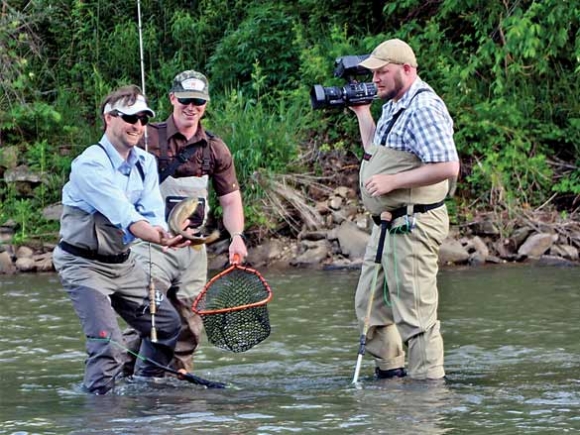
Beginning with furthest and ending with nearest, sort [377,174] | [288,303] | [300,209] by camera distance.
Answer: [300,209] → [288,303] → [377,174]

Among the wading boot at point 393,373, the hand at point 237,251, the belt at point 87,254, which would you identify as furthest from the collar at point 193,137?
the wading boot at point 393,373

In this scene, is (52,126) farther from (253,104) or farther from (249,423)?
(249,423)

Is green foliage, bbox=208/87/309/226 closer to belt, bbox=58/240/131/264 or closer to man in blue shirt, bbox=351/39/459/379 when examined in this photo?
man in blue shirt, bbox=351/39/459/379

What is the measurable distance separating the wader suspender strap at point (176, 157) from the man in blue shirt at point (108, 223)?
1.31 feet

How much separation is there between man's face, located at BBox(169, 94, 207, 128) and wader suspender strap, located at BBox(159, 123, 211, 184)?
0.40 feet

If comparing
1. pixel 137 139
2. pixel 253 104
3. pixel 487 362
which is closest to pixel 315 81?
pixel 253 104

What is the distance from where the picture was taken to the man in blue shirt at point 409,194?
712cm

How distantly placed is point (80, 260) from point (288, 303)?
14.7 ft

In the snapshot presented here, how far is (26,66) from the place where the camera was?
17797 millimetres

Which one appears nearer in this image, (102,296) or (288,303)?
(102,296)

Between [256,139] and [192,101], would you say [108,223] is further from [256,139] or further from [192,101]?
[256,139]

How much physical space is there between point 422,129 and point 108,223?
5.79 ft

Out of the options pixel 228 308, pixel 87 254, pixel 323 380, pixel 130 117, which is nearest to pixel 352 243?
pixel 323 380

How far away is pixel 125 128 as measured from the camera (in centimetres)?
709
